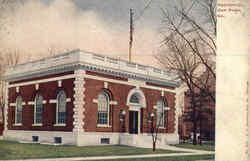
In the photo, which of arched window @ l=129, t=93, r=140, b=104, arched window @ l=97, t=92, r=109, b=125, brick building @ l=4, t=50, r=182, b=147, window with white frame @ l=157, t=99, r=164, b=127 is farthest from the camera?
arched window @ l=129, t=93, r=140, b=104

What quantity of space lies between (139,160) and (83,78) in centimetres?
684

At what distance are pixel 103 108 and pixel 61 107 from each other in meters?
1.89

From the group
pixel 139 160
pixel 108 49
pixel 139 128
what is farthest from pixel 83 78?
pixel 108 49

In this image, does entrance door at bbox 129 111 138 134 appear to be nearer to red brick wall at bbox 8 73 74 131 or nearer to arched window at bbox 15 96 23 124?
red brick wall at bbox 8 73 74 131

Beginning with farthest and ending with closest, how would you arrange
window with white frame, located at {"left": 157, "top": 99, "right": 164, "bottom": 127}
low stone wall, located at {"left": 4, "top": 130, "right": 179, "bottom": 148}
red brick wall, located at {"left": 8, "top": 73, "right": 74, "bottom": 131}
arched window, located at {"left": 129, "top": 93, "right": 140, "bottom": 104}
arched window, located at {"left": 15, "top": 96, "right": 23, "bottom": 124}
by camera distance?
arched window, located at {"left": 129, "top": 93, "right": 140, "bottom": 104} → window with white frame, located at {"left": 157, "top": 99, "right": 164, "bottom": 127} → arched window, located at {"left": 15, "top": 96, "right": 23, "bottom": 124} → red brick wall, located at {"left": 8, "top": 73, "right": 74, "bottom": 131} → low stone wall, located at {"left": 4, "top": 130, "right": 179, "bottom": 148}

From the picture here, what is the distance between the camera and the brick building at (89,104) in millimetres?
16859

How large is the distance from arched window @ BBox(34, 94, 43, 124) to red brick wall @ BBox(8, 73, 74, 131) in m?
0.16

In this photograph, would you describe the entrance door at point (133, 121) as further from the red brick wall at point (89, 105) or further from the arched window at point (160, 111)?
the arched window at point (160, 111)

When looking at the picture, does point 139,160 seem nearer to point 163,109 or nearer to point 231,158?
point 231,158

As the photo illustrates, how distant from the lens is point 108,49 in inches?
374

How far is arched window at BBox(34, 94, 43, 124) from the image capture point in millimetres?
17969

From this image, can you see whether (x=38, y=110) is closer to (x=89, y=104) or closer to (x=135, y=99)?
(x=89, y=104)

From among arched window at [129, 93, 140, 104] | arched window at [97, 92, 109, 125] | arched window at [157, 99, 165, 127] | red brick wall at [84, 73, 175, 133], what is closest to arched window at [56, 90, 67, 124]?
red brick wall at [84, 73, 175, 133]

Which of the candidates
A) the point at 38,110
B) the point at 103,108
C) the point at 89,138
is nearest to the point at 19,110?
the point at 38,110
